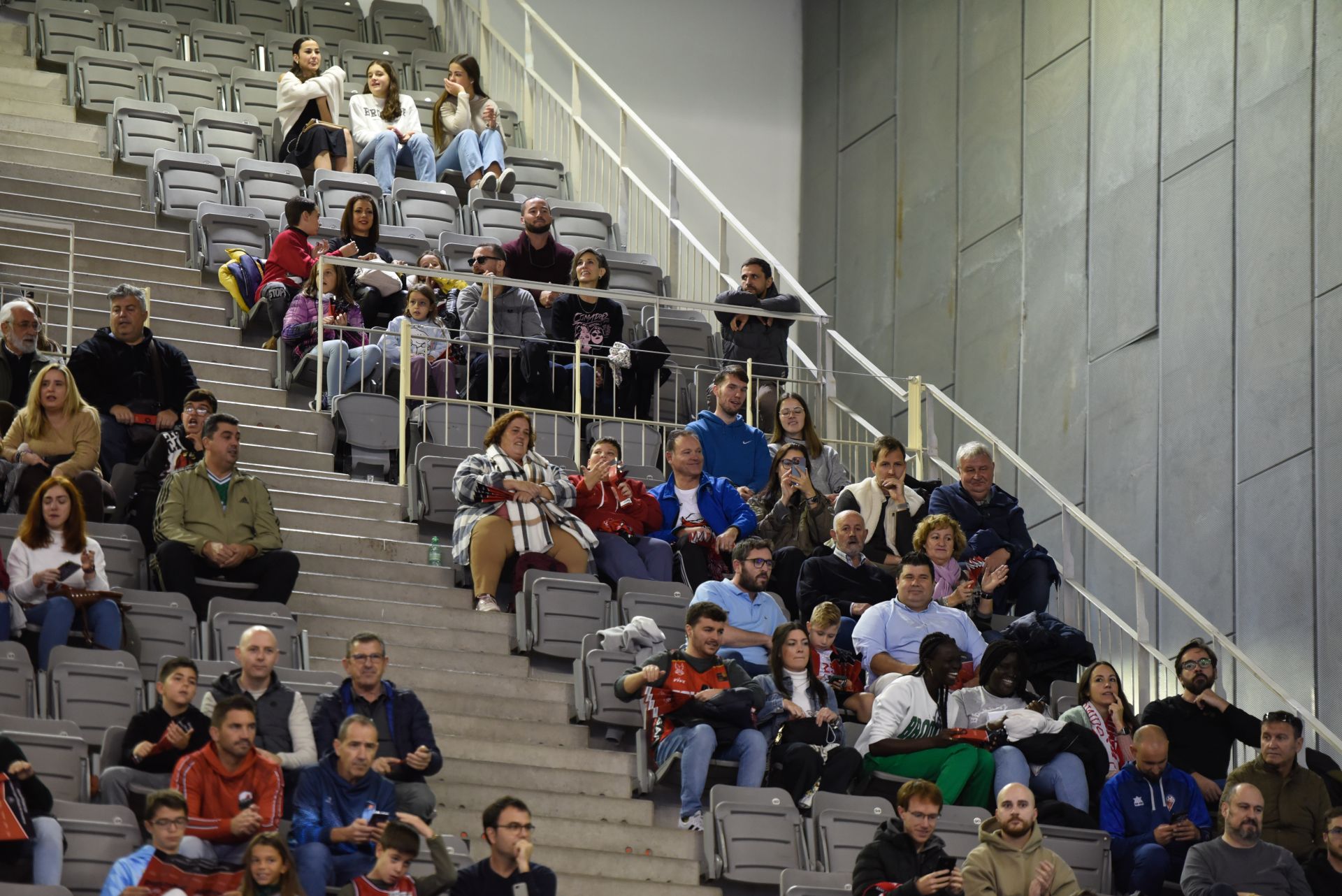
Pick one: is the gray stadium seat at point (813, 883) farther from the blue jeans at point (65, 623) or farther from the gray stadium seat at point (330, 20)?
the gray stadium seat at point (330, 20)

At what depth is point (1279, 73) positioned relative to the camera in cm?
1104

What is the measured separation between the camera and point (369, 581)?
8703 mm

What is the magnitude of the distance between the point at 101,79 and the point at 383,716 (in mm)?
6878

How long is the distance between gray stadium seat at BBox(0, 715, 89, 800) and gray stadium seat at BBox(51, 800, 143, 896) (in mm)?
223

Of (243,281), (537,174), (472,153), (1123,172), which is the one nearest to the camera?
(243,281)

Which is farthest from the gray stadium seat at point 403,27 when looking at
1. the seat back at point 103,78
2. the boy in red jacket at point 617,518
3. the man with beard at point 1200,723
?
the man with beard at point 1200,723

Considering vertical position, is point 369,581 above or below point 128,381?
below

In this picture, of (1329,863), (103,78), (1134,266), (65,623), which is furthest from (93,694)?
(1134,266)

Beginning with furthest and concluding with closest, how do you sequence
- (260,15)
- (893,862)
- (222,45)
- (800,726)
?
(260,15)
(222,45)
(800,726)
(893,862)

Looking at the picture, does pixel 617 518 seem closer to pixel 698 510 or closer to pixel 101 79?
pixel 698 510

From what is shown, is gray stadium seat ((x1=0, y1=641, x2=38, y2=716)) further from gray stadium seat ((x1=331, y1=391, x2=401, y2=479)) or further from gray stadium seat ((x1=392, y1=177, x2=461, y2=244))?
gray stadium seat ((x1=392, y1=177, x2=461, y2=244))

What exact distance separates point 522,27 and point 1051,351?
505 centimetres

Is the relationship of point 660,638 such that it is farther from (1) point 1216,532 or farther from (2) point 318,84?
(2) point 318,84

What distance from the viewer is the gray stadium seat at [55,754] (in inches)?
261
